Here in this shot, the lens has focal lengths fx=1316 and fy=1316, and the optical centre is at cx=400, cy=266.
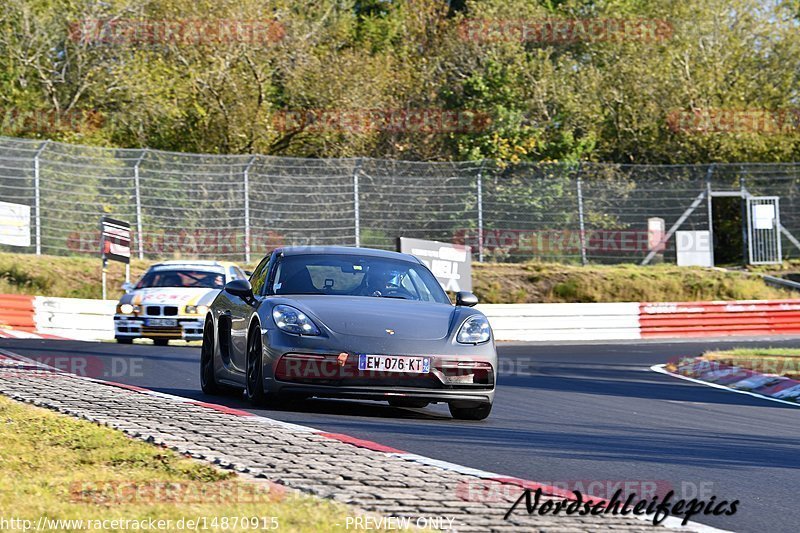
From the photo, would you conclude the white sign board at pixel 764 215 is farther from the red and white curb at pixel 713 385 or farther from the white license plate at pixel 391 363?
the white license plate at pixel 391 363

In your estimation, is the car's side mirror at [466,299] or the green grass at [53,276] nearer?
the car's side mirror at [466,299]

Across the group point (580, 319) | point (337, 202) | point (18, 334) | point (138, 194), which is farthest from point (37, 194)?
point (580, 319)

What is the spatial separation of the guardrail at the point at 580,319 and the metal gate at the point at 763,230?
Answer: 5.05 meters

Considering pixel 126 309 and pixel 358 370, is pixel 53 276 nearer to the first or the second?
pixel 126 309

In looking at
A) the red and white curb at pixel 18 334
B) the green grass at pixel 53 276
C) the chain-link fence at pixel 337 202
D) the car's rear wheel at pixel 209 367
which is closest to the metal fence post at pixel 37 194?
the chain-link fence at pixel 337 202

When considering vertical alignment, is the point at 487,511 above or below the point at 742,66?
below

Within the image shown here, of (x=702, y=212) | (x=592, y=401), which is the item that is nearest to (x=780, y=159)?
(x=702, y=212)

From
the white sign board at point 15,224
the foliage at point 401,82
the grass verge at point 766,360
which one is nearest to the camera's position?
the grass verge at point 766,360

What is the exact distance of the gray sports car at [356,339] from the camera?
30.9 feet

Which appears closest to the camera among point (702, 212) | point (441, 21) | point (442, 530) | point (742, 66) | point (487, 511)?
point (442, 530)

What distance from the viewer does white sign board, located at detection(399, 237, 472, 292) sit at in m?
27.1

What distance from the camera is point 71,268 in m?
29.8

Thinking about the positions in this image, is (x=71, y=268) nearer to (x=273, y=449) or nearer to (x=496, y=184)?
(x=496, y=184)

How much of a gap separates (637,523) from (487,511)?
2.16 feet
